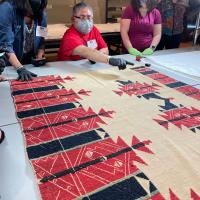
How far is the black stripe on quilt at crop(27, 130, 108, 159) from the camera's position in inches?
29.2

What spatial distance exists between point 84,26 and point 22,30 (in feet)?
1.38

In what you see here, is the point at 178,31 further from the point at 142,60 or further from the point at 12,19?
the point at 12,19

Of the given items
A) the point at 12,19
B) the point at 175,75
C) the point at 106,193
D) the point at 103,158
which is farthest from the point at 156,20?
the point at 106,193

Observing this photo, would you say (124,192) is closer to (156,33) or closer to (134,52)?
(134,52)

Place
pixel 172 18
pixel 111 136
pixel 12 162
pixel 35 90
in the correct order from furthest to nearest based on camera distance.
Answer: pixel 172 18 → pixel 35 90 → pixel 111 136 → pixel 12 162

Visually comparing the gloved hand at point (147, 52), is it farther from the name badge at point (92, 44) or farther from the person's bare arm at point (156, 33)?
the name badge at point (92, 44)

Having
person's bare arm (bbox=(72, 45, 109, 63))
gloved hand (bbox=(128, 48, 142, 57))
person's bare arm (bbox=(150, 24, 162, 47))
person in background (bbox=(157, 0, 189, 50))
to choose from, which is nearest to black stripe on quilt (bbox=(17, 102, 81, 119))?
person's bare arm (bbox=(72, 45, 109, 63))

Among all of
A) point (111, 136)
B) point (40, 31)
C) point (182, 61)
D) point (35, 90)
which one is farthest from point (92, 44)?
point (111, 136)

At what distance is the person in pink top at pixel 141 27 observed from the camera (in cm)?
186

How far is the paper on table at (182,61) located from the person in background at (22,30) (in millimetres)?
806

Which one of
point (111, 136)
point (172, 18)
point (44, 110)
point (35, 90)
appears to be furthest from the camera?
point (172, 18)

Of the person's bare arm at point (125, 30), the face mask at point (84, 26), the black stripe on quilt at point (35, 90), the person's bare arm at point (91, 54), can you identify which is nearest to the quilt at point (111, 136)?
the black stripe on quilt at point (35, 90)

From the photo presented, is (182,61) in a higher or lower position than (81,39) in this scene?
lower

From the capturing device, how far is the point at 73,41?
65.5 inches
